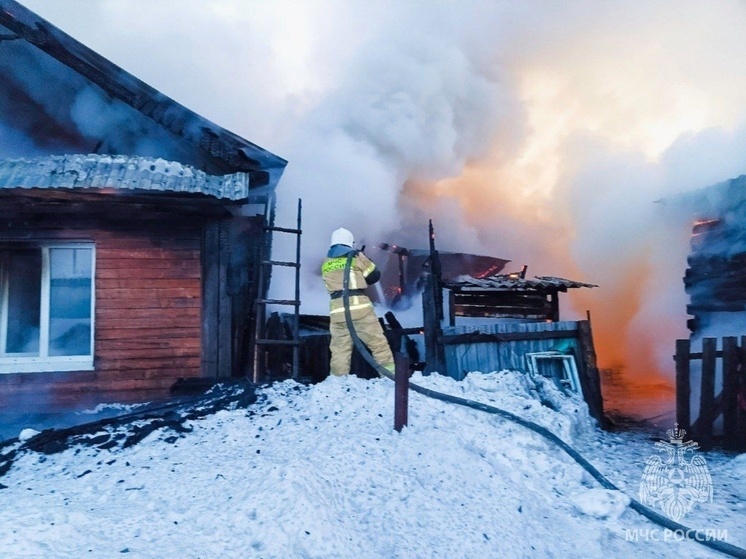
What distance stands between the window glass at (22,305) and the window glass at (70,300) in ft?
0.75

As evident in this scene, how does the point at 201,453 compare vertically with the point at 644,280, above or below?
below

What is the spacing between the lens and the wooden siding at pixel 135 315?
6297mm

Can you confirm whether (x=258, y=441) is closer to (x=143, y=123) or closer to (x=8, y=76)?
(x=143, y=123)

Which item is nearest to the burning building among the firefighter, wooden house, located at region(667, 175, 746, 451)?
wooden house, located at region(667, 175, 746, 451)

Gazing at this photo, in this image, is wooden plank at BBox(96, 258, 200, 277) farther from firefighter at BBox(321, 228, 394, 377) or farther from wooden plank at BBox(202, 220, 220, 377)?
firefighter at BBox(321, 228, 394, 377)

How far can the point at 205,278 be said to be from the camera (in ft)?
21.7

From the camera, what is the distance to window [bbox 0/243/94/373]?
6.29 metres

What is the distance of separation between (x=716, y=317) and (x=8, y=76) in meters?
12.2

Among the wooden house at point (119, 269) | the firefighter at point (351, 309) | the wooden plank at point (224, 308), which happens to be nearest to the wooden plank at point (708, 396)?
the firefighter at point (351, 309)

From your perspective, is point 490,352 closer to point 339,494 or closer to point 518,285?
point 518,285

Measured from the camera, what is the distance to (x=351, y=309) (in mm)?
5859

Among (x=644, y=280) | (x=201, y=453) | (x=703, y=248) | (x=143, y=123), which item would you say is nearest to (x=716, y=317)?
(x=703, y=248)

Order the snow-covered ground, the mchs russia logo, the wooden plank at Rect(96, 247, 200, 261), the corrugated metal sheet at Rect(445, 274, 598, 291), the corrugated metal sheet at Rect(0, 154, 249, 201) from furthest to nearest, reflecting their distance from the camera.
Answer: the corrugated metal sheet at Rect(445, 274, 598, 291) → the wooden plank at Rect(96, 247, 200, 261) → the corrugated metal sheet at Rect(0, 154, 249, 201) → the mchs russia logo → the snow-covered ground

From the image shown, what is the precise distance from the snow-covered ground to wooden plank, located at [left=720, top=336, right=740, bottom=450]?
0.78 m
